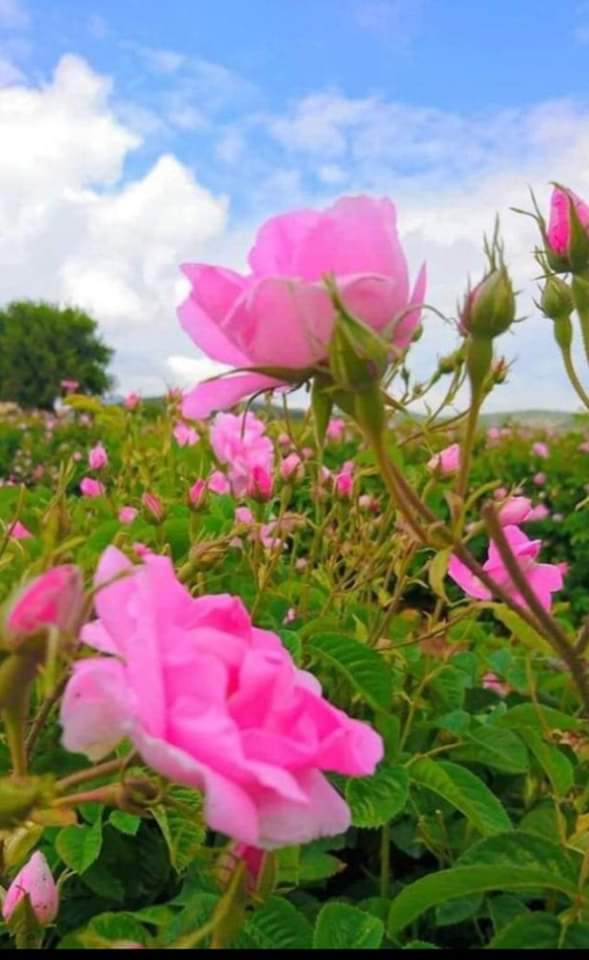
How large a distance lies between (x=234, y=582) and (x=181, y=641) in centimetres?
106

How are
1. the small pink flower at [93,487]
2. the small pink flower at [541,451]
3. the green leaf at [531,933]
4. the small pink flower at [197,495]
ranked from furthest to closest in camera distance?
the small pink flower at [541,451] < the small pink flower at [93,487] < the small pink flower at [197,495] < the green leaf at [531,933]

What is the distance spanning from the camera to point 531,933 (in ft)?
2.75

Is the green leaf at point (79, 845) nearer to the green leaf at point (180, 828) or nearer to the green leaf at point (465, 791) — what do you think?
the green leaf at point (180, 828)

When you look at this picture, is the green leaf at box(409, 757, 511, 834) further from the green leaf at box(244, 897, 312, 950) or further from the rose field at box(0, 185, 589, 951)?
the green leaf at box(244, 897, 312, 950)

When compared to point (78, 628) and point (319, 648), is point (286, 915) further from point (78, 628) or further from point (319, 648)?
point (78, 628)

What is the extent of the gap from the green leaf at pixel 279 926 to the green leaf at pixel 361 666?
25 cm

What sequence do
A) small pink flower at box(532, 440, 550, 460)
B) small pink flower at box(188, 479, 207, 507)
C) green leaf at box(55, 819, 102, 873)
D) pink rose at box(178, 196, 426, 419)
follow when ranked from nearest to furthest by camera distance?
pink rose at box(178, 196, 426, 419) < green leaf at box(55, 819, 102, 873) < small pink flower at box(188, 479, 207, 507) < small pink flower at box(532, 440, 550, 460)

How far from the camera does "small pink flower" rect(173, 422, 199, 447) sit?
2.46 metres

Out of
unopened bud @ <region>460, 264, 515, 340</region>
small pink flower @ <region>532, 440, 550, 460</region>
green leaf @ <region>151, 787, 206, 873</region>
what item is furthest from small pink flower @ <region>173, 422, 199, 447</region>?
small pink flower @ <region>532, 440, 550, 460</region>

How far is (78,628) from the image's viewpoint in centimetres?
44

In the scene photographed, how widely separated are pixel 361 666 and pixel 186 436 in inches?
58.0

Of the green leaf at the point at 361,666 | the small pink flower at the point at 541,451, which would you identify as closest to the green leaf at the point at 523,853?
the green leaf at the point at 361,666

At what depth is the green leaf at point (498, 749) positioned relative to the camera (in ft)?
3.82

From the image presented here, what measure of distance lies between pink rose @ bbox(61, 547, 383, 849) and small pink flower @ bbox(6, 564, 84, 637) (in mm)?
17
